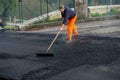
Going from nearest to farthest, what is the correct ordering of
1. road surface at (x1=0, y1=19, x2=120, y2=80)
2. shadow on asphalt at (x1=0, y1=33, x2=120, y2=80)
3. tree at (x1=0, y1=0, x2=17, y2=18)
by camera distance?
1. road surface at (x1=0, y1=19, x2=120, y2=80)
2. shadow on asphalt at (x1=0, y1=33, x2=120, y2=80)
3. tree at (x1=0, y1=0, x2=17, y2=18)

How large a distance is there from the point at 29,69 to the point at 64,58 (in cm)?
162

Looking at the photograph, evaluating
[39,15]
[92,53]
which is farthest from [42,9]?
[92,53]

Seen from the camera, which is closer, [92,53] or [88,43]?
[92,53]

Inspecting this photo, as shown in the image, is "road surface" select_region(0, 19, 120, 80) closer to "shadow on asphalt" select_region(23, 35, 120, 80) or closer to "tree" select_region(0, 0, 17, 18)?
"shadow on asphalt" select_region(23, 35, 120, 80)

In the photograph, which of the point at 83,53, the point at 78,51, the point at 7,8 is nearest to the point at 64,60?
the point at 83,53

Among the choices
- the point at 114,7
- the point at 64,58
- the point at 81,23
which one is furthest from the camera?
the point at 114,7

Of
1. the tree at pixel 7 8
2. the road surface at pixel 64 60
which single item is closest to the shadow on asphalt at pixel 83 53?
the road surface at pixel 64 60

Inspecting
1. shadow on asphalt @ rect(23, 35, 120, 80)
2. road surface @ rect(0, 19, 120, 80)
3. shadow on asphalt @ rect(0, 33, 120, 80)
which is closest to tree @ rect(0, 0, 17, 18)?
shadow on asphalt @ rect(0, 33, 120, 80)

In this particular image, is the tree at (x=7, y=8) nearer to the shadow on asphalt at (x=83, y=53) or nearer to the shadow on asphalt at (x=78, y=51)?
the shadow on asphalt at (x=78, y=51)

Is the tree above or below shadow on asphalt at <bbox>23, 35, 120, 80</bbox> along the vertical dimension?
above

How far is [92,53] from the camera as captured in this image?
1168 cm

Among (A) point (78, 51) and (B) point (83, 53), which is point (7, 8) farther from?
(B) point (83, 53)

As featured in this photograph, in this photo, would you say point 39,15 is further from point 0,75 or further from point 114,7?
point 0,75

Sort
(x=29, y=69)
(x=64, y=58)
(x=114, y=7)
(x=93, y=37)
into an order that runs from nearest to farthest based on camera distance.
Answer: (x=29, y=69) → (x=64, y=58) → (x=93, y=37) → (x=114, y=7)
